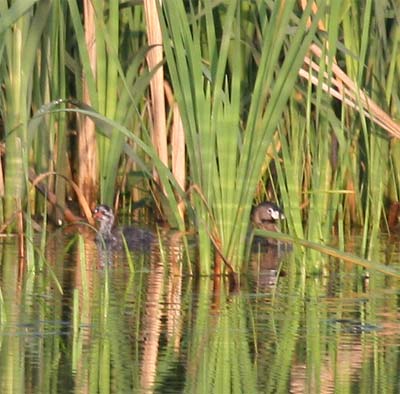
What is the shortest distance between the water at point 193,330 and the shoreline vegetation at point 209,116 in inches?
9.4

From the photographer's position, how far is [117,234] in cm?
972

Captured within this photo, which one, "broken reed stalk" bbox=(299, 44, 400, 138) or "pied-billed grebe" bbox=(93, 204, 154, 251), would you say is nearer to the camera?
"broken reed stalk" bbox=(299, 44, 400, 138)

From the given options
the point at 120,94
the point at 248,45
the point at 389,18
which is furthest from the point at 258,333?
the point at 389,18

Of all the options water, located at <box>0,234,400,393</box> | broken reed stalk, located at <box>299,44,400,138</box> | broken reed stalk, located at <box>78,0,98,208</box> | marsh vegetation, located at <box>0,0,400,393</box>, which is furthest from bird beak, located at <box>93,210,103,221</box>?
broken reed stalk, located at <box>299,44,400,138</box>

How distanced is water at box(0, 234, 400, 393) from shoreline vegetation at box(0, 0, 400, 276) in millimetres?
239

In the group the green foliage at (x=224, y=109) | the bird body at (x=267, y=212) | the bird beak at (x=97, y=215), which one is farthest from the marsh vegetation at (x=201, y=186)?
the bird body at (x=267, y=212)

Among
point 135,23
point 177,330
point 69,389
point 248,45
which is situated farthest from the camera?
point 135,23

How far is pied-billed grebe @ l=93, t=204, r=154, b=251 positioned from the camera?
30.8 feet

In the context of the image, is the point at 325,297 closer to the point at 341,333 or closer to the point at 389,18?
the point at 341,333

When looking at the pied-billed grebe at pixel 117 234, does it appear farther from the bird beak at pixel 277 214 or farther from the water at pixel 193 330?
the bird beak at pixel 277 214

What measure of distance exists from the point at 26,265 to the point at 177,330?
1946mm

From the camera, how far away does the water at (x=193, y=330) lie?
17.5ft

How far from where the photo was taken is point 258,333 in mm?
6270

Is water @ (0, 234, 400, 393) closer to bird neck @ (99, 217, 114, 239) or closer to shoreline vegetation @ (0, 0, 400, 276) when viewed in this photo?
shoreline vegetation @ (0, 0, 400, 276)
